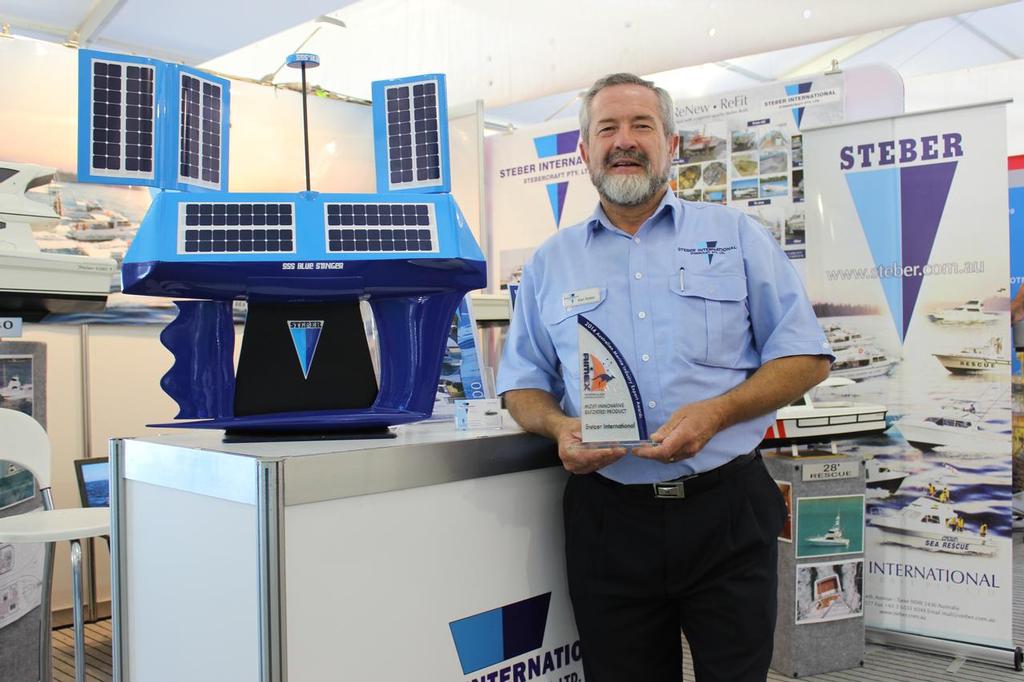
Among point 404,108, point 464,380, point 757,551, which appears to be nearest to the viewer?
point 757,551

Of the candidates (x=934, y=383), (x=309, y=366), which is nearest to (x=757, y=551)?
(x=309, y=366)

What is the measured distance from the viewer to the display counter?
1.24m

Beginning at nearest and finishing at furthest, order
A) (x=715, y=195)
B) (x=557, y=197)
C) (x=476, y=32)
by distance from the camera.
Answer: (x=715, y=195)
(x=557, y=197)
(x=476, y=32)

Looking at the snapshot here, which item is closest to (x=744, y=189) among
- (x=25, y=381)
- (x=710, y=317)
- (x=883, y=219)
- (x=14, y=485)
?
(x=883, y=219)

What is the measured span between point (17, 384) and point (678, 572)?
2.47m

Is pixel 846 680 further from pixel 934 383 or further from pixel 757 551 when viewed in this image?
pixel 757 551

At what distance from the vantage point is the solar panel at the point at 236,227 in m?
1.38

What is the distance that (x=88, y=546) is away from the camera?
395 cm

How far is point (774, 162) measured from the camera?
13.0ft

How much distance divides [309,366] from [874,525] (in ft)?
8.90

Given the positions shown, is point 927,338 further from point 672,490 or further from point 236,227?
point 236,227

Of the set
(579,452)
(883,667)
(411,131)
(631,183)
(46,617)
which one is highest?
(411,131)

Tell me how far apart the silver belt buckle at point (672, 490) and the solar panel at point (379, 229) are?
569 mm

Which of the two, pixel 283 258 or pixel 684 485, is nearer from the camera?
pixel 283 258
